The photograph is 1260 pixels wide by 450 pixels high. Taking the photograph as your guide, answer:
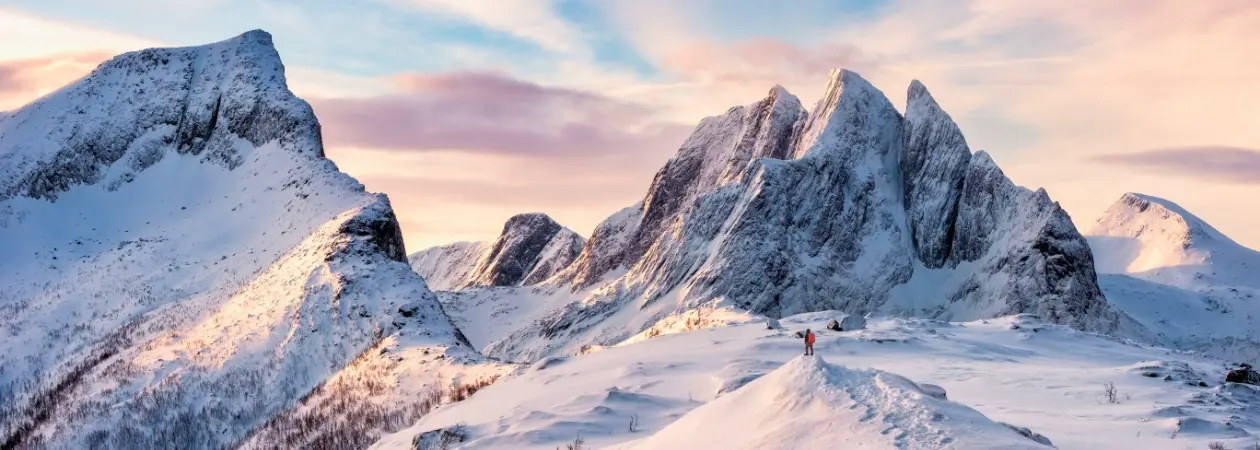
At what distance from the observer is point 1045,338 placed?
3231cm

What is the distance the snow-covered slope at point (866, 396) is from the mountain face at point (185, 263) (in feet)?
35.9

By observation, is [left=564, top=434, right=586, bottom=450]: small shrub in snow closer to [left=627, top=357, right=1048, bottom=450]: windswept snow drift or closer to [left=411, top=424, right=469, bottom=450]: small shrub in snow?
[left=627, top=357, right=1048, bottom=450]: windswept snow drift

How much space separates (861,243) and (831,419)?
103375 mm

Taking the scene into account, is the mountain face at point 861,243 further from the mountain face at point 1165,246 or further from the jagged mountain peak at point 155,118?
the jagged mountain peak at point 155,118

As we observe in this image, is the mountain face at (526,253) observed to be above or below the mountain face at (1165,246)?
below

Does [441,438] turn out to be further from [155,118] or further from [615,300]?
[615,300]

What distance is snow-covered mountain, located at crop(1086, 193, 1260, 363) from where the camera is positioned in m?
105

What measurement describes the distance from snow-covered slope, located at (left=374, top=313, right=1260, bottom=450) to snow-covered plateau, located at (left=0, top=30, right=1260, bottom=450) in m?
0.09

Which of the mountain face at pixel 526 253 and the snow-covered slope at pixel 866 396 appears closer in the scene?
the snow-covered slope at pixel 866 396

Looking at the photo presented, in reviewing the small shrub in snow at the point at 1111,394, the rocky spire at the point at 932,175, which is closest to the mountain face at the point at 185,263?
the small shrub in snow at the point at 1111,394

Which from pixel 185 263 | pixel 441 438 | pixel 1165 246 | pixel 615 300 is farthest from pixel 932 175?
pixel 441 438

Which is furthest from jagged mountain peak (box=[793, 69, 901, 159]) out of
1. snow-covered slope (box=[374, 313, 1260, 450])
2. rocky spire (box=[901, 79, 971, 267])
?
snow-covered slope (box=[374, 313, 1260, 450])

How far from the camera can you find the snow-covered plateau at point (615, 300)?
18.5 meters

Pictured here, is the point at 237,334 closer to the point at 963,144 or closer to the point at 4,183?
the point at 4,183
